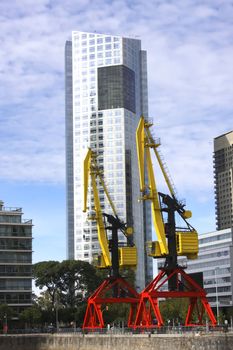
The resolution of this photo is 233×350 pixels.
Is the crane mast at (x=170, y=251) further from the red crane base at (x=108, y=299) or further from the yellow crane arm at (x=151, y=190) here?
the red crane base at (x=108, y=299)

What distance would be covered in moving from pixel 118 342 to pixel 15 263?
202ft

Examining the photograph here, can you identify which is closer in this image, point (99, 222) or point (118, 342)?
point (118, 342)

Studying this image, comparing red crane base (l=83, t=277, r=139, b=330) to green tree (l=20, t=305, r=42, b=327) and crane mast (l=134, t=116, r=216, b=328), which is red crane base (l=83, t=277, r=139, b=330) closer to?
crane mast (l=134, t=116, r=216, b=328)

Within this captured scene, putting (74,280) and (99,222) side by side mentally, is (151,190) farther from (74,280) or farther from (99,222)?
(74,280)

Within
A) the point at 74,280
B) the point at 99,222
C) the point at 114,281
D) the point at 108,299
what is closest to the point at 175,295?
the point at 108,299

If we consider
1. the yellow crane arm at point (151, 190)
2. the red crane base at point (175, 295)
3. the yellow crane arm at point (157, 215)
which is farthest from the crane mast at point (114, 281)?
the yellow crane arm at point (157, 215)

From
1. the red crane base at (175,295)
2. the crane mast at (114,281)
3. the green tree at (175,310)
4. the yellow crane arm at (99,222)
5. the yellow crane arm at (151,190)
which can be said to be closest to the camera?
the red crane base at (175,295)

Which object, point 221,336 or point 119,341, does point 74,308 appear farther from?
point 221,336

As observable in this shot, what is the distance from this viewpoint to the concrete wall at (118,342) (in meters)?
65.0

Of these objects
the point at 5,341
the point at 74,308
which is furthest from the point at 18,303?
the point at 5,341

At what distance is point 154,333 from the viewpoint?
75875 mm

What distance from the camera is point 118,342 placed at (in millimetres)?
78500

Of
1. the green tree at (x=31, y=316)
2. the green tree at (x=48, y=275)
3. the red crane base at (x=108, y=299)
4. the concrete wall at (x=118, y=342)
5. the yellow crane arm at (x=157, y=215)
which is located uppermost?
the yellow crane arm at (x=157, y=215)

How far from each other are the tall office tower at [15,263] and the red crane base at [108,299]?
36.7 m
